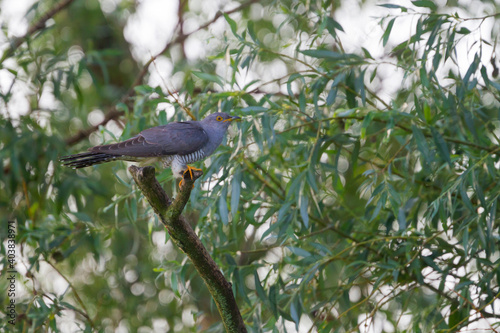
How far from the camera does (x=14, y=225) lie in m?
4.43

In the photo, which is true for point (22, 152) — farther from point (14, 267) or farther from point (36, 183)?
point (14, 267)

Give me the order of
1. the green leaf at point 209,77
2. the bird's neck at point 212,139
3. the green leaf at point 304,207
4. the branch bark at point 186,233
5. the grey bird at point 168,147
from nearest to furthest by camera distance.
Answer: the branch bark at point 186,233
the green leaf at point 304,207
the grey bird at point 168,147
the bird's neck at point 212,139
the green leaf at point 209,77

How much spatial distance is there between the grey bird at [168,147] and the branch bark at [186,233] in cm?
30

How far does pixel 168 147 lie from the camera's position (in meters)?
3.15

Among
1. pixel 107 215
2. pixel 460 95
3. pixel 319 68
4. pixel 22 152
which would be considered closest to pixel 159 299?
pixel 107 215

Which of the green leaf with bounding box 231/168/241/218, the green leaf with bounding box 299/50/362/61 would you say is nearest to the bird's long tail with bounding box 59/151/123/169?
the green leaf with bounding box 231/168/241/218

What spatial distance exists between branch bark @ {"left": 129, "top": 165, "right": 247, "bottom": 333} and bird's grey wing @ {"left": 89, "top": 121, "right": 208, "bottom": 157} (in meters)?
0.29

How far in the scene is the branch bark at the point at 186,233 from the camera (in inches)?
99.2

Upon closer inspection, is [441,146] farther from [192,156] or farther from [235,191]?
[192,156]

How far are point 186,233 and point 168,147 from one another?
675mm

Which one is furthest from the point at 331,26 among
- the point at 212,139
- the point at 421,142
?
the point at 212,139

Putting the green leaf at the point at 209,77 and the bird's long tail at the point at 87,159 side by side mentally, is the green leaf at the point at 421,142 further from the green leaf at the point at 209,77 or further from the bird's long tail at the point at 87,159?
the bird's long tail at the point at 87,159

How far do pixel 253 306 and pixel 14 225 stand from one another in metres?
2.03

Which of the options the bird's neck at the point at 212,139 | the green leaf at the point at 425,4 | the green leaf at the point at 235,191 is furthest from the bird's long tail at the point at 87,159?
the green leaf at the point at 425,4
